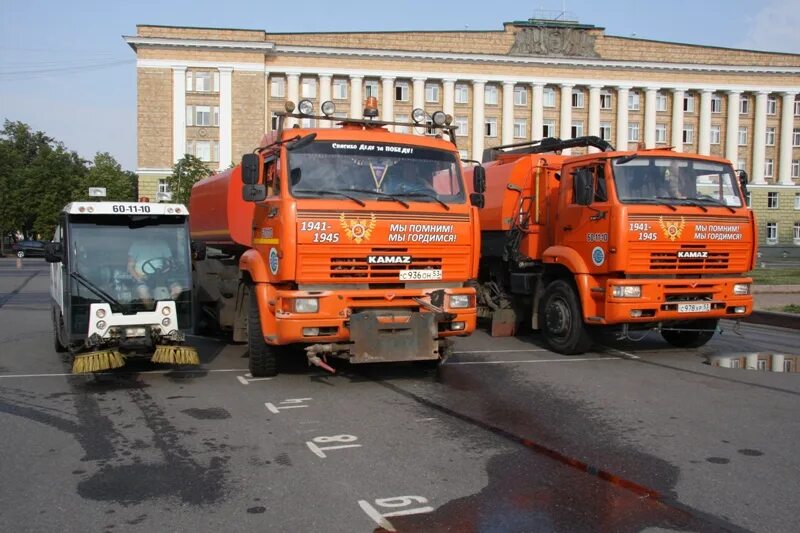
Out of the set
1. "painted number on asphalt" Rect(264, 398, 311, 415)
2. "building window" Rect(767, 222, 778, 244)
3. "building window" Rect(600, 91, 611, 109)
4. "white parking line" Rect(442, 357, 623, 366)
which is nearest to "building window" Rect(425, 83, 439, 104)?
"building window" Rect(600, 91, 611, 109)

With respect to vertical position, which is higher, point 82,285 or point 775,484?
point 82,285

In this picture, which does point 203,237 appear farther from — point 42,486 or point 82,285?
point 42,486

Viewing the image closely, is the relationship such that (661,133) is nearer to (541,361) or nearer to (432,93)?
(432,93)

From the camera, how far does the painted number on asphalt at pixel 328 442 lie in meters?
6.18

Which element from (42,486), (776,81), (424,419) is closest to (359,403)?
(424,419)

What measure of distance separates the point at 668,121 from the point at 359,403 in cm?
7574

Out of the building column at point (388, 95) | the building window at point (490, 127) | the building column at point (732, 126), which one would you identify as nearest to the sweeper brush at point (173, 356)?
the building column at point (388, 95)

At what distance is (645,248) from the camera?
10.2 meters

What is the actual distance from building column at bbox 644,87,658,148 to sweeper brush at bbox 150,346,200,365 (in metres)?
72.0

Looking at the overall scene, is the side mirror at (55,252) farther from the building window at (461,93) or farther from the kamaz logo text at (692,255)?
the building window at (461,93)

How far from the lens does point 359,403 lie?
26.0 ft

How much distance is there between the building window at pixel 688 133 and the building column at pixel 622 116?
632 cm

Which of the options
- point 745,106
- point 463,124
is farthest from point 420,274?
point 745,106

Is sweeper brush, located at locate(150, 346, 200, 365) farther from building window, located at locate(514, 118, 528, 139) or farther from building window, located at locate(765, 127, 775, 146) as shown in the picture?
building window, located at locate(765, 127, 775, 146)
